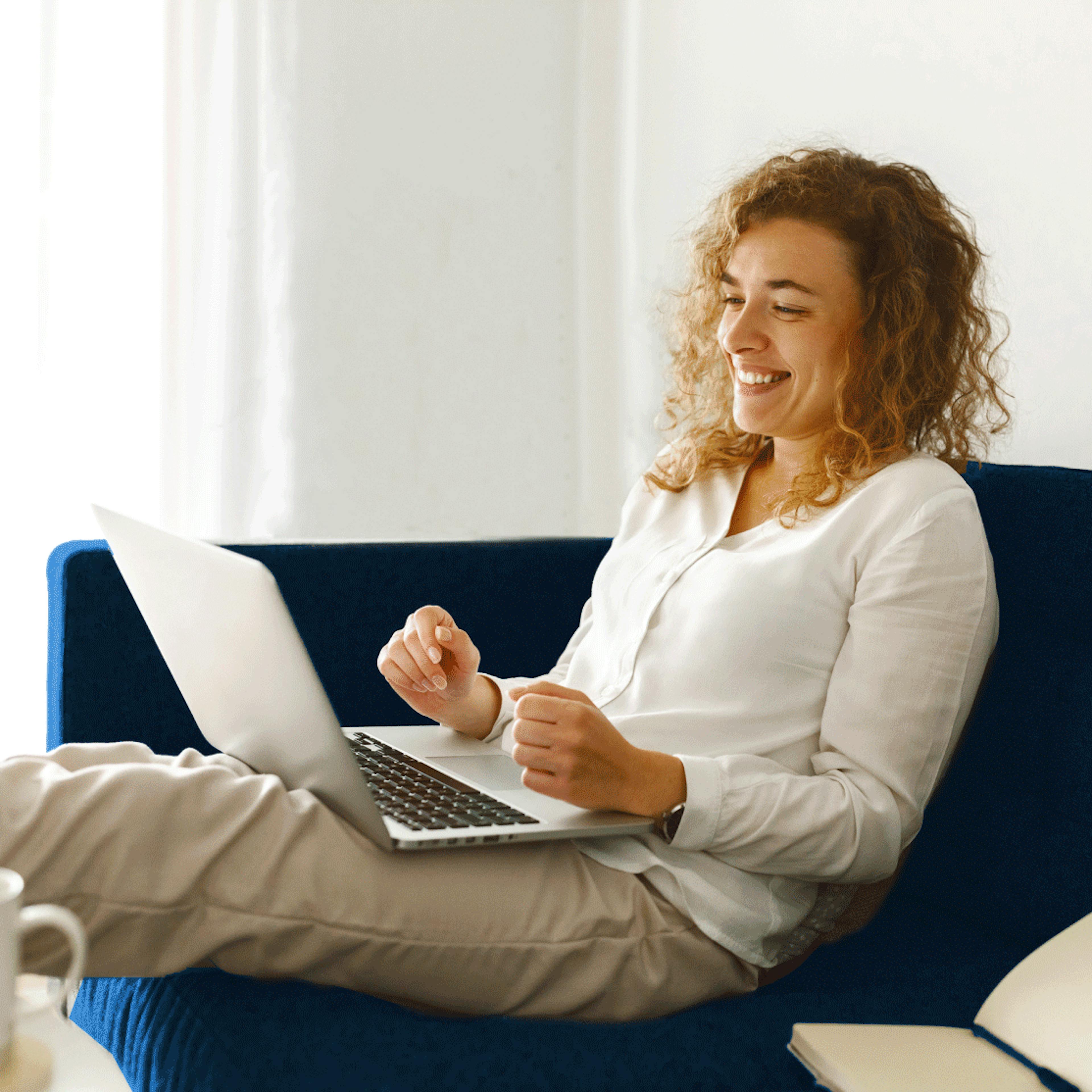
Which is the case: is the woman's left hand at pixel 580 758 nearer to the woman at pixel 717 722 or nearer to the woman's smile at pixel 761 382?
the woman at pixel 717 722

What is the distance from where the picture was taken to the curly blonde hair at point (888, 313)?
→ 1193mm

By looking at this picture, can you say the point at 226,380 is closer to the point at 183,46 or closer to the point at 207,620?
the point at 183,46

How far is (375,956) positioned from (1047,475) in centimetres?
75

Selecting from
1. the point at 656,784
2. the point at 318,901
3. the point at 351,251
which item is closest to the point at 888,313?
the point at 656,784

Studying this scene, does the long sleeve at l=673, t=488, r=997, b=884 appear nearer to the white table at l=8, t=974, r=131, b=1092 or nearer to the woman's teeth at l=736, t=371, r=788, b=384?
the woman's teeth at l=736, t=371, r=788, b=384

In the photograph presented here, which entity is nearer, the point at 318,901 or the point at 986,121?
the point at 318,901

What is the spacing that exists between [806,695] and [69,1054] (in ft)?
2.24

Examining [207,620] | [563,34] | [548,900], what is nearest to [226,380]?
[563,34]

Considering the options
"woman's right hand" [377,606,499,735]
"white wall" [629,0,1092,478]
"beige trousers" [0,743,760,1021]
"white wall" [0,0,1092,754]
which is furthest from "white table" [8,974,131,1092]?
"white wall" [0,0,1092,754]

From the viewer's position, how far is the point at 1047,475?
3.74 ft

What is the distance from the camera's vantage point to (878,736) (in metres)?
1.02

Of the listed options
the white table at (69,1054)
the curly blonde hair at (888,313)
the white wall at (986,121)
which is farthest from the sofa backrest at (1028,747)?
the white table at (69,1054)

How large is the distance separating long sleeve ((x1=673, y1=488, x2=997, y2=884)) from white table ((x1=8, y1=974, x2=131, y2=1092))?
1.61 feet

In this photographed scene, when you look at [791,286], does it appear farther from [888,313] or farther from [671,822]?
[671,822]
